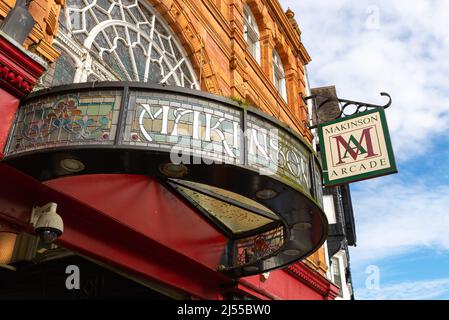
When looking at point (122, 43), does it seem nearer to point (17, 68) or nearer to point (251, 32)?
point (17, 68)

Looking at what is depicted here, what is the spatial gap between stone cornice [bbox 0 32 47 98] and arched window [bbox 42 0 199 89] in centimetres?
229

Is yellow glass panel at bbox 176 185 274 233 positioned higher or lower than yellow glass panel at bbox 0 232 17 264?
higher

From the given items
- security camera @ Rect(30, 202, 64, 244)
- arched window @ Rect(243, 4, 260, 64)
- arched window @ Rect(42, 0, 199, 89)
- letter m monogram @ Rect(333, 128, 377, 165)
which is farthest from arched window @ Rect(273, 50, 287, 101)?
security camera @ Rect(30, 202, 64, 244)

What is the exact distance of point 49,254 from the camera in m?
7.44

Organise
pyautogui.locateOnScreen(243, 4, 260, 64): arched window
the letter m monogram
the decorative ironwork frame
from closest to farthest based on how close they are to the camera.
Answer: the decorative ironwork frame < the letter m monogram < pyautogui.locateOnScreen(243, 4, 260, 64): arched window

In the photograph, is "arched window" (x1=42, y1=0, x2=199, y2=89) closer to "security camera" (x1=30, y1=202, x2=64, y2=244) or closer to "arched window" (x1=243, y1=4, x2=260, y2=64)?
"security camera" (x1=30, y1=202, x2=64, y2=244)

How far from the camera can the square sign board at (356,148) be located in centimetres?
844

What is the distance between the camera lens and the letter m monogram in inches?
343

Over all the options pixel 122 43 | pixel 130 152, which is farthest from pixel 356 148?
pixel 130 152

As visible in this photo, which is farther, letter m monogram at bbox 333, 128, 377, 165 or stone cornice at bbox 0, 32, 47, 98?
letter m monogram at bbox 333, 128, 377, 165

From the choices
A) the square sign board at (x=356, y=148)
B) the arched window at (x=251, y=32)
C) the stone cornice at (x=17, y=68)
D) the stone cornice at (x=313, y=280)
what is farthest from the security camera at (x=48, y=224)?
the arched window at (x=251, y=32)

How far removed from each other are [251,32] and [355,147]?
8.37 m

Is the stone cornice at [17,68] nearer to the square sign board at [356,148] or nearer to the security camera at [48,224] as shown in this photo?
the security camera at [48,224]
